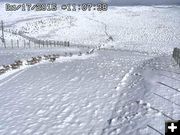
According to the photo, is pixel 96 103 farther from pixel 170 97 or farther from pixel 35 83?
pixel 35 83

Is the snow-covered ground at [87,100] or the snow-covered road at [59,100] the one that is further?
the snow-covered road at [59,100]

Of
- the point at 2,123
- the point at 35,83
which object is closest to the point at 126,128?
the point at 2,123

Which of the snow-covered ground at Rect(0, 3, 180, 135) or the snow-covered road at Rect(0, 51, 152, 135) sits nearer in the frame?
the snow-covered ground at Rect(0, 3, 180, 135)

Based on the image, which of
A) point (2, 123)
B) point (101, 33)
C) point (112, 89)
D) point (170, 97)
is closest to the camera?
point (2, 123)

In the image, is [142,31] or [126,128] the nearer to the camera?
[126,128]

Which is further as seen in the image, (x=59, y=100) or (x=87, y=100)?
(x=59, y=100)

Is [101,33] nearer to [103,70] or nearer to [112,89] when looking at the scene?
[103,70]

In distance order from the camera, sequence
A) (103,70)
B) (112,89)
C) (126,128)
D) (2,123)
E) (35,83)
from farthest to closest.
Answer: (103,70)
(35,83)
(112,89)
(2,123)
(126,128)
